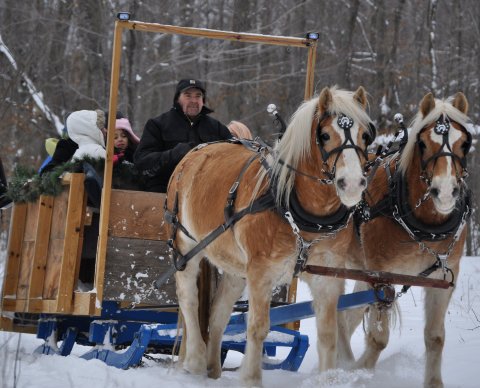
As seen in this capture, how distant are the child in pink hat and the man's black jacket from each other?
1.71 ft

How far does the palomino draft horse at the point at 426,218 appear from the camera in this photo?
502 cm

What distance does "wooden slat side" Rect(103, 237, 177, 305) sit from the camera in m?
6.09

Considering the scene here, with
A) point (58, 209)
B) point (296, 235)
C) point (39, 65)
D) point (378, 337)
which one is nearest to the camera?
point (296, 235)

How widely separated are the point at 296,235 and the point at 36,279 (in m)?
2.63

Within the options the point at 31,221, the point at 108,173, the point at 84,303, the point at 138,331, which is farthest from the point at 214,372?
the point at 31,221

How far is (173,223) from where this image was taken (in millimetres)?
6031

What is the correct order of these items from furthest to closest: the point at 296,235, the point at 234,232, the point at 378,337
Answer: the point at 378,337 → the point at 234,232 → the point at 296,235

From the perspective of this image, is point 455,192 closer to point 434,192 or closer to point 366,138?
point 434,192

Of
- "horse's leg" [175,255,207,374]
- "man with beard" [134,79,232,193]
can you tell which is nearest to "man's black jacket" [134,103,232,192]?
"man with beard" [134,79,232,193]

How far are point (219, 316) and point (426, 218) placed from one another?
66.5 inches

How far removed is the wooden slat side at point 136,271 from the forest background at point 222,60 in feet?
21.9

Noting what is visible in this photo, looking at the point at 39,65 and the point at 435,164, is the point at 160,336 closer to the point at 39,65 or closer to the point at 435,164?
the point at 435,164

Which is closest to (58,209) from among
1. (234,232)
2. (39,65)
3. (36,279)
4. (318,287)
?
(36,279)

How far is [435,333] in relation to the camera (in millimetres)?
5312
